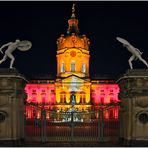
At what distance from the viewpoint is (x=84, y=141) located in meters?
26.7

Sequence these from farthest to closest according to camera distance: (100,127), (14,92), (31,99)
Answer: (31,99), (100,127), (14,92)

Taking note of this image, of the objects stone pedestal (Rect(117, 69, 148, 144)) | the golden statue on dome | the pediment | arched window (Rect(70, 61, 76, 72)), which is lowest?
stone pedestal (Rect(117, 69, 148, 144))

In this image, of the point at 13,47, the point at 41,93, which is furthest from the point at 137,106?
the point at 41,93

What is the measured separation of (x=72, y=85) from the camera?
8594 centimetres

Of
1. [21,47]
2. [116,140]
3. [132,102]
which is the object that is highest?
[21,47]

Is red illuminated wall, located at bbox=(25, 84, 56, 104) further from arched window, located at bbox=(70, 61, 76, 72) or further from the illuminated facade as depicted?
arched window, located at bbox=(70, 61, 76, 72)

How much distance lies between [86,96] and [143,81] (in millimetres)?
62549

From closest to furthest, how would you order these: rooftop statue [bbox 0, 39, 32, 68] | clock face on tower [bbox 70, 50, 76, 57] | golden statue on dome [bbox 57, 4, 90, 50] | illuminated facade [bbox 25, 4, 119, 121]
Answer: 1. rooftop statue [bbox 0, 39, 32, 68]
2. illuminated facade [bbox 25, 4, 119, 121]
3. golden statue on dome [bbox 57, 4, 90, 50]
4. clock face on tower [bbox 70, 50, 76, 57]

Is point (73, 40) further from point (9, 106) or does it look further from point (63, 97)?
point (9, 106)

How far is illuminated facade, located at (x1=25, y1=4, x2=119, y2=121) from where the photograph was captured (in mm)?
85000

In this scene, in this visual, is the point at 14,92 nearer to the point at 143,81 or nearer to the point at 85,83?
the point at 143,81

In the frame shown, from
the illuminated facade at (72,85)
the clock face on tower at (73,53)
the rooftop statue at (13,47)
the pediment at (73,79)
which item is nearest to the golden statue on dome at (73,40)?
the illuminated facade at (72,85)

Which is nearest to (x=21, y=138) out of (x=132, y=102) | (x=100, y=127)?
(x=100, y=127)

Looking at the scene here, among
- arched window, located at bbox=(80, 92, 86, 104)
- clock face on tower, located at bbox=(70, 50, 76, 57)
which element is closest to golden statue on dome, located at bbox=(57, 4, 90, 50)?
clock face on tower, located at bbox=(70, 50, 76, 57)
